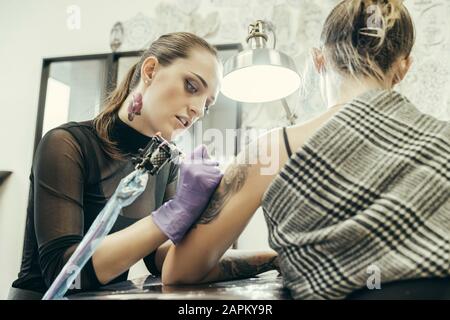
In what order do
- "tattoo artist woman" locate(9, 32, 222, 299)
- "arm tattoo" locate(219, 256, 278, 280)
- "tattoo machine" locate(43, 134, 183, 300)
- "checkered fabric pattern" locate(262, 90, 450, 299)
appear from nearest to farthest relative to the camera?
"checkered fabric pattern" locate(262, 90, 450, 299), "tattoo machine" locate(43, 134, 183, 300), "tattoo artist woman" locate(9, 32, 222, 299), "arm tattoo" locate(219, 256, 278, 280)

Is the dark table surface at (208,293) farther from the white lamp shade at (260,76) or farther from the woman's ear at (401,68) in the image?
the white lamp shade at (260,76)

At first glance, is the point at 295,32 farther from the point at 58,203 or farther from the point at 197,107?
the point at 58,203

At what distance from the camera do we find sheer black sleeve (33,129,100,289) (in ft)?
3.03

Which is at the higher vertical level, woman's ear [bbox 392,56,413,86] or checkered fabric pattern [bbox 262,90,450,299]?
woman's ear [bbox 392,56,413,86]

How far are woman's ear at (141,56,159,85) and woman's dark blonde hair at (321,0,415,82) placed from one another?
620 mm

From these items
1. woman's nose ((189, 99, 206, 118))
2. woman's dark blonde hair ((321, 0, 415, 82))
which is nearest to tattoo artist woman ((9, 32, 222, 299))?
woman's nose ((189, 99, 206, 118))

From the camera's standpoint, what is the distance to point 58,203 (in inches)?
38.0

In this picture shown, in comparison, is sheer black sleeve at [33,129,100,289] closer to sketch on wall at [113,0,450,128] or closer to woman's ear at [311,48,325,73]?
woman's ear at [311,48,325,73]

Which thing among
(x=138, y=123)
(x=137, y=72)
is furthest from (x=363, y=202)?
(x=137, y=72)

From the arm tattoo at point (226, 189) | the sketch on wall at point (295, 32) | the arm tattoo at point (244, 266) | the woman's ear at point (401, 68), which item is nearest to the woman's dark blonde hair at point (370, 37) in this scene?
the woman's ear at point (401, 68)

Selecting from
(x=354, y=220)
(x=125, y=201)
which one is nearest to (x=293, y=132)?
(x=354, y=220)

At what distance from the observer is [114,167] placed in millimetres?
1193

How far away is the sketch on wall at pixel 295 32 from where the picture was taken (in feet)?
6.99
